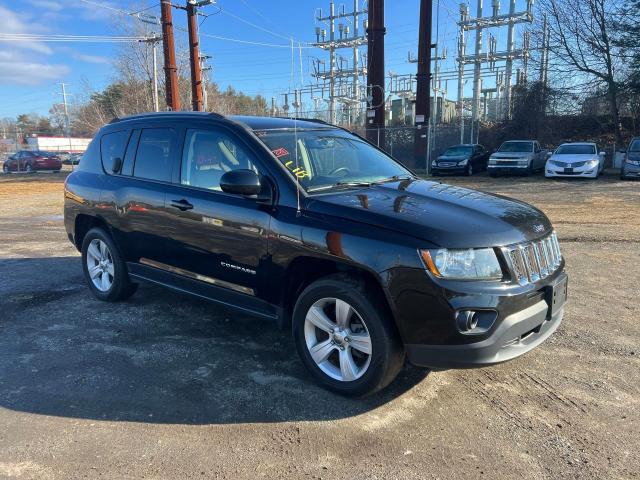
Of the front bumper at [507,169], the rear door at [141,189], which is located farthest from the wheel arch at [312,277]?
the front bumper at [507,169]

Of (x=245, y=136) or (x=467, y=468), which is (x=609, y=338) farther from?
(x=245, y=136)

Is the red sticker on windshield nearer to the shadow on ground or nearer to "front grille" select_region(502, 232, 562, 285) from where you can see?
the shadow on ground

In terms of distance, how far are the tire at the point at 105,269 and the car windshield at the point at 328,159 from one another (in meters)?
2.28

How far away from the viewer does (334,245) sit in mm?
3318

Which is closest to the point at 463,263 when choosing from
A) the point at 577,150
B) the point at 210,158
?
the point at 210,158

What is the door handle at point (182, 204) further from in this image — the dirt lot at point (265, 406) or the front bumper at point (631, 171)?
the front bumper at point (631, 171)

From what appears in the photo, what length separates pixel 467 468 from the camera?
2.76 meters

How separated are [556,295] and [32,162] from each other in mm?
38239

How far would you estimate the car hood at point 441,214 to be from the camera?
3.08 m

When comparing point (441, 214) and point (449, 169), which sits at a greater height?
point (441, 214)

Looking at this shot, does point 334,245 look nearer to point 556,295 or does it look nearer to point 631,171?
point 556,295

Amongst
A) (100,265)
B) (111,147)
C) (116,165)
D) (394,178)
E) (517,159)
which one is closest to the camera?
(394,178)

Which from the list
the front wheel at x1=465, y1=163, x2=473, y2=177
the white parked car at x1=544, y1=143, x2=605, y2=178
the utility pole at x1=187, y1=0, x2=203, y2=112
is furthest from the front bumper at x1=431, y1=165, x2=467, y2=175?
the utility pole at x1=187, y1=0, x2=203, y2=112

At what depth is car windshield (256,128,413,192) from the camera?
13.0 feet
